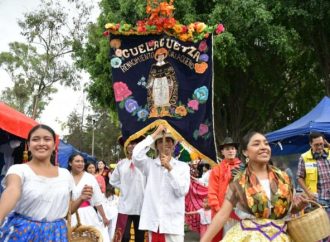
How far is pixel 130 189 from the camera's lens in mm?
7133

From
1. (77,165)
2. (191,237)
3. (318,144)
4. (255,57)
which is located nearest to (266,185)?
(318,144)

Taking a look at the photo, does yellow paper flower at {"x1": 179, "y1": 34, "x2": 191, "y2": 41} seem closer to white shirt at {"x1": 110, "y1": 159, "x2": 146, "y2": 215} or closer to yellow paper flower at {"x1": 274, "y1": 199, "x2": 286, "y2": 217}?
white shirt at {"x1": 110, "y1": 159, "x2": 146, "y2": 215}

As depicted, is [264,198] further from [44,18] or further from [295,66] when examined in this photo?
[44,18]

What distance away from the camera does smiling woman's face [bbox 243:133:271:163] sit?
4.17 metres

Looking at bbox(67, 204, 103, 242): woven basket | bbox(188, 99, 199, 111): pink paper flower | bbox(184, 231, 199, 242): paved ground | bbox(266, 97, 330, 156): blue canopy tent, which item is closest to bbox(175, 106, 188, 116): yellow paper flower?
bbox(188, 99, 199, 111): pink paper flower

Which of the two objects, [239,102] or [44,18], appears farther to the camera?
[44,18]

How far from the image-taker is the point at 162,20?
701 cm

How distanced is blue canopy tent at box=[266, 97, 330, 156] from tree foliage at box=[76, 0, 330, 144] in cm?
461

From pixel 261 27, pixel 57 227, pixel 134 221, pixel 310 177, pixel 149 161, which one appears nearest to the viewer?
pixel 57 227

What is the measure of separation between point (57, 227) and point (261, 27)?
13.2 m

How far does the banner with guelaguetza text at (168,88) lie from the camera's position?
705 cm

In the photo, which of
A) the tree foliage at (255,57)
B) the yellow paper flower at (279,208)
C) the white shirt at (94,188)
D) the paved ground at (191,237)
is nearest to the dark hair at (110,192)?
the paved ground at (191,237)

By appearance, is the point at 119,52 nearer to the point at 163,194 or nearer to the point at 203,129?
the point at 203,129

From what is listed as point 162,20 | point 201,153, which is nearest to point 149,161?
point 201,153
